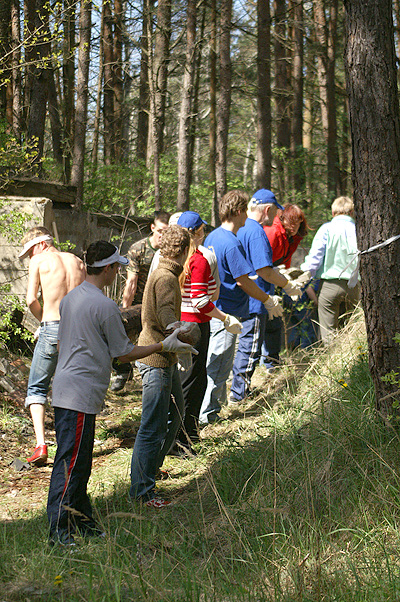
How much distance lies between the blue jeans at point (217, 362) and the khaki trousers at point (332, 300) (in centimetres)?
176

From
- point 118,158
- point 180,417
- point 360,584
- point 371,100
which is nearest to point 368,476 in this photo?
point 360,584

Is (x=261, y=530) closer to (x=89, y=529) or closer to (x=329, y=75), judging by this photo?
(x=89, y=529)

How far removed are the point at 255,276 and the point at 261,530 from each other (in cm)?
336

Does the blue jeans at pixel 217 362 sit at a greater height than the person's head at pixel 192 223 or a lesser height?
lesser

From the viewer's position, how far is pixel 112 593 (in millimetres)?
2723

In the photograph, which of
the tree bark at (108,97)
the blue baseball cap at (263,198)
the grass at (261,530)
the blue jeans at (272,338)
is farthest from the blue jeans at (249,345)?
the tree bark at (108,97)

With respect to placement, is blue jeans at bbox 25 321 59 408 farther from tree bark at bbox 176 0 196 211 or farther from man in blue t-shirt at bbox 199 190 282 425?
tree bark at bbox 176 0 196 211

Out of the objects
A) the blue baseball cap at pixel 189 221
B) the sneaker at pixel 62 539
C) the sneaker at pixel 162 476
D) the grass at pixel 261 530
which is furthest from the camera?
the blue baseball cap at pixel 189 221

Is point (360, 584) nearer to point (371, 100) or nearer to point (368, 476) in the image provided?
point (368, 476)

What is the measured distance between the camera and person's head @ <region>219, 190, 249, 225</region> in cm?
571

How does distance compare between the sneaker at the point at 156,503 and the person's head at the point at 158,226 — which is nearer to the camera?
the sneaker at the point at 156,503

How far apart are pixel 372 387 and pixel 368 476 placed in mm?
996

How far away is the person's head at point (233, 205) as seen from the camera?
225 inches

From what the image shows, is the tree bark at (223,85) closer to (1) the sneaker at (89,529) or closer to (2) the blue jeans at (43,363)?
(2) the blue jeans at (43,363)
